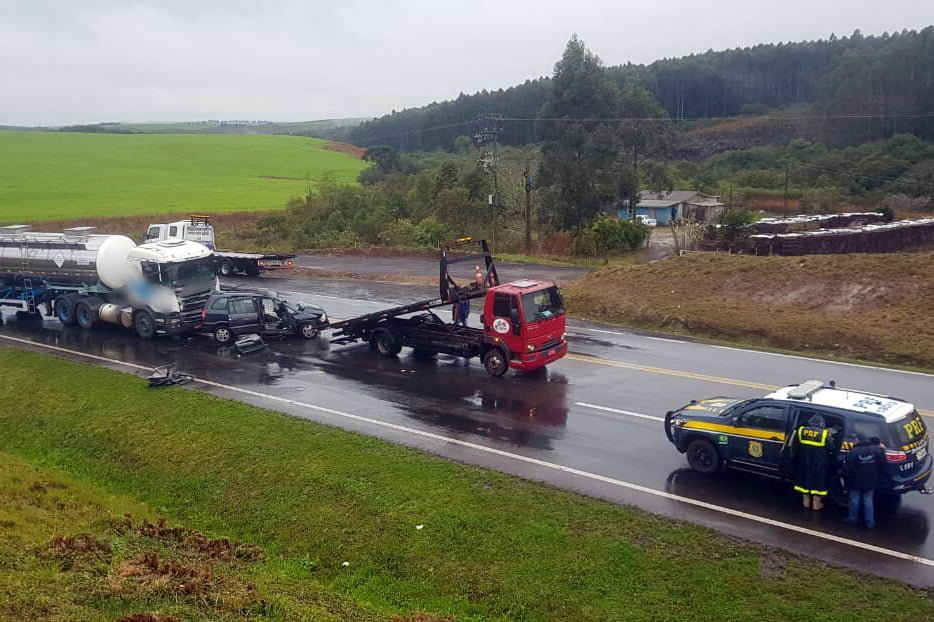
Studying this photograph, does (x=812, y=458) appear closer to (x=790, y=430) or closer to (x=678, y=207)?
(x=790, y=430)

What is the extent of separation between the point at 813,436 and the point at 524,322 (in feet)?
27.0

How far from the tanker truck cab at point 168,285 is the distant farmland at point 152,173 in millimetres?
38840

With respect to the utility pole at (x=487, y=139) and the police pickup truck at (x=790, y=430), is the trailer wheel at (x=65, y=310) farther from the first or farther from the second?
the utility pole at (x=487, y=139)

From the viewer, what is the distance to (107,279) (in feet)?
84.9

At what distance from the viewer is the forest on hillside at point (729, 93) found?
340 ft

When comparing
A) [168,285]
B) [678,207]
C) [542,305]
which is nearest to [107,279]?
[168,285]

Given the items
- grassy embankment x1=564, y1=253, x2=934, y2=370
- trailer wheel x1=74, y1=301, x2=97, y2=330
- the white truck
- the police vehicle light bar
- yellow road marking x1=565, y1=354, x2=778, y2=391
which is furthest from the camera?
the white truck

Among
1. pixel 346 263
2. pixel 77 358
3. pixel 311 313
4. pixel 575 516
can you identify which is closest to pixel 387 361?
pixel 311 313

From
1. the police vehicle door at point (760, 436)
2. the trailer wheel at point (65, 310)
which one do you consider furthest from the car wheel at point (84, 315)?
the police vehicle door at point (760, 436)

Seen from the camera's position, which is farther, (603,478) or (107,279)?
(107,279)

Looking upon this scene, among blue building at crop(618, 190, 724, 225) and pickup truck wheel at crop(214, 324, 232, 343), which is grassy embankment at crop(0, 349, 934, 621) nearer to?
pickup truck wheel at crop(214, 324, 232, 343)

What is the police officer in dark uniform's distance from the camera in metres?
11.0

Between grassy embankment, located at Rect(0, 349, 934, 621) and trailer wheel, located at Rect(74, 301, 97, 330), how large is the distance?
427 inches

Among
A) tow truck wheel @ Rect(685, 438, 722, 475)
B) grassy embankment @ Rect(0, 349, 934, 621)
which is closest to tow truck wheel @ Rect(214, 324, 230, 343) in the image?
grassy embankment @ Rect(0, 349, 934, 621)
